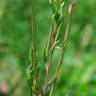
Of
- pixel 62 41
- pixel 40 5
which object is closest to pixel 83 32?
pixel 40 5

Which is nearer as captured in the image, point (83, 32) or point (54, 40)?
point (54, 40)

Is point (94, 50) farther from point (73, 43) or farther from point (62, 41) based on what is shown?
point (62, 41)

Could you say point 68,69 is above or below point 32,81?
below

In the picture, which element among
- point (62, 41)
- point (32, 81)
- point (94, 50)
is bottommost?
point (94, 50)

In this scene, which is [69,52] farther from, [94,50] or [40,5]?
[40,5]

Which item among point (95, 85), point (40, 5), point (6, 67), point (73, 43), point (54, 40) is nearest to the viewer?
point (54, 40)

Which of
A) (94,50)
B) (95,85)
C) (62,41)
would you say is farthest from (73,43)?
(62,41)

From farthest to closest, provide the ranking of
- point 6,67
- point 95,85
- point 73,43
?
point 73,43
point 6,67
point 95,85
